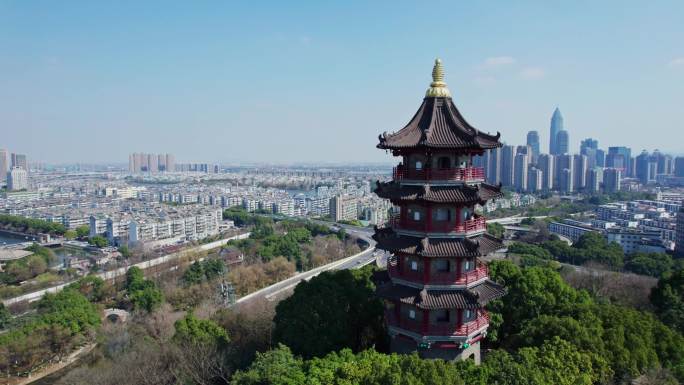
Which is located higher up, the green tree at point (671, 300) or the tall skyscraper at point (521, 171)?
the tall skyscraper at point (521, 171)

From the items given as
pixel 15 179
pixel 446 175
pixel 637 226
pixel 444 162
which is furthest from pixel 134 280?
pixel 15 179

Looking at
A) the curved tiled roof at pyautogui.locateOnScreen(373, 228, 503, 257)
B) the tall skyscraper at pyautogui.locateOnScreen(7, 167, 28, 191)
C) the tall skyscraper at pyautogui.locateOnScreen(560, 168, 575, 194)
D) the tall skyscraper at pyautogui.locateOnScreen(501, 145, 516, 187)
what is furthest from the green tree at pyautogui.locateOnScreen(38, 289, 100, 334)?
the tall skyscraper at pyautogui.locateOnScreen(7, 167, 28, 191)

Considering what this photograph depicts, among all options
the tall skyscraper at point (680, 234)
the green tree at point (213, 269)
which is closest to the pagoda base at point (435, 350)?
the green tree at point (213, 269)

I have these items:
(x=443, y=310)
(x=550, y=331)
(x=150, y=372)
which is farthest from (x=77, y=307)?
(x=550, y=331)

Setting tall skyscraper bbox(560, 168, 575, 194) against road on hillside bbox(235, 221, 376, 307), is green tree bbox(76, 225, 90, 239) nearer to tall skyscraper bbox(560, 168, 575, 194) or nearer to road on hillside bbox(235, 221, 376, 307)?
road on hillside bbox(235, 221, 376, 307)

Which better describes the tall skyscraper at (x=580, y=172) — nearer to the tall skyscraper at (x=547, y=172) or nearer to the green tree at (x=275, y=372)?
the tall skyscraper at (x=547, y=172)

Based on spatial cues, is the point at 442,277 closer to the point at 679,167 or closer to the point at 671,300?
the point at 671,300
